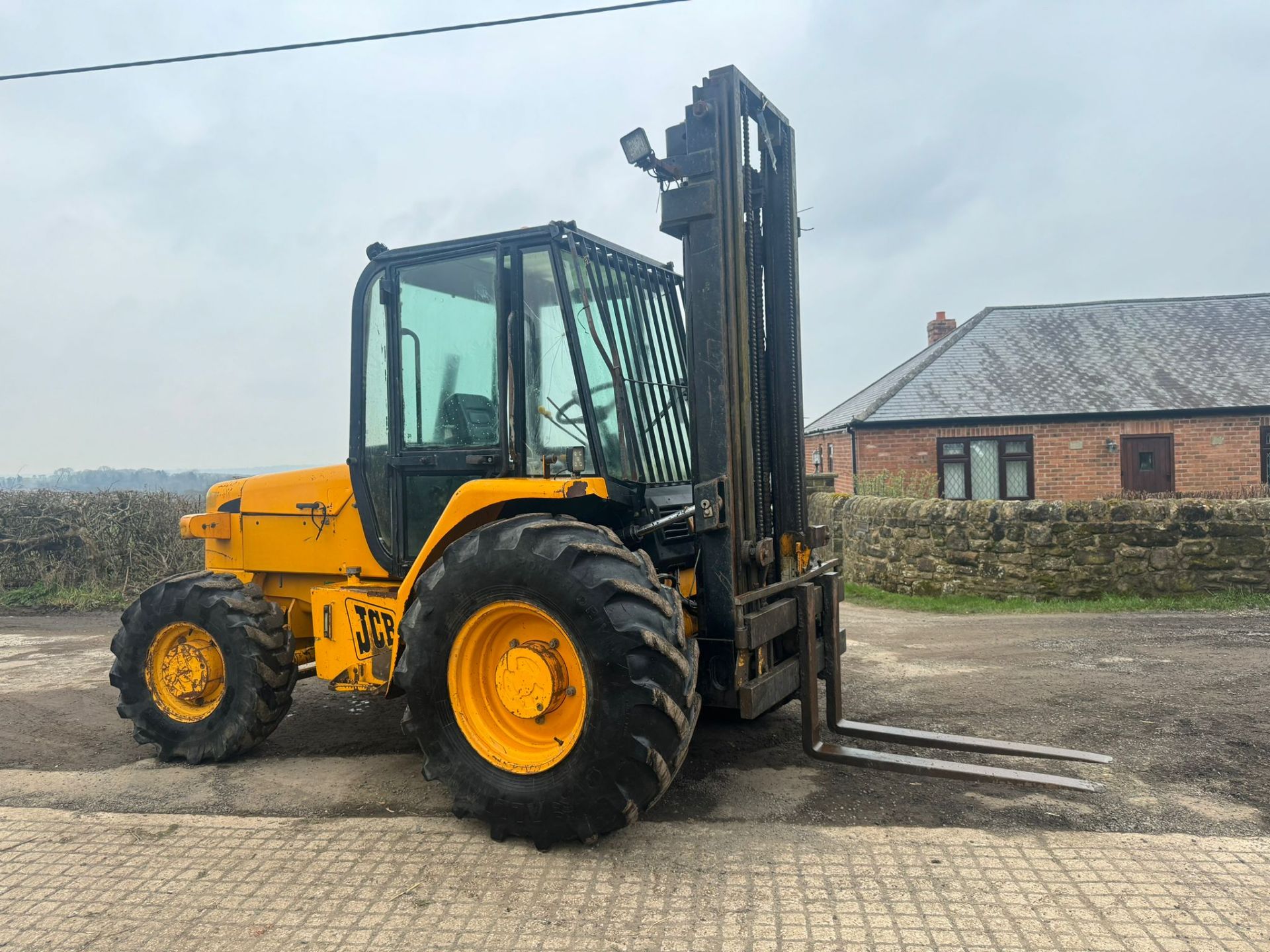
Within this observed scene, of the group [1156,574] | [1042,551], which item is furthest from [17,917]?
[1156,574]

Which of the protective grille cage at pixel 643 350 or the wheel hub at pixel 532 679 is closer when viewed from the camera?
the wheel hub at pixel 532 679

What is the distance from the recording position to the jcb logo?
505cm

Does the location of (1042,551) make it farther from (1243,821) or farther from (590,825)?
(590,825)

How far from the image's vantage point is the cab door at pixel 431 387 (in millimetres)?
4762

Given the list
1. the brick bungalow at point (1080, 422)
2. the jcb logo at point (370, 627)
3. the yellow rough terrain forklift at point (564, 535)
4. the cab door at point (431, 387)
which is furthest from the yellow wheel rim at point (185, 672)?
the brick bungalow at point (1080, 422)

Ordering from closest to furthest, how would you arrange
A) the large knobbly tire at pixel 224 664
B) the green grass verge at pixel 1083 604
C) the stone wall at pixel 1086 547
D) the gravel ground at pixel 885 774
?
1. the gravel ground at pixel 885 774
2. the large knobbly tire at pixel 224 664
3. the green grass verge at pixel 1083 604
4. the stone wall at pixel 1086 547

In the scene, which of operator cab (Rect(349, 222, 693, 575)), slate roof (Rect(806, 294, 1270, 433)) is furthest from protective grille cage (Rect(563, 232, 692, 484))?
slate roof (Rect(806, 294, 1270, 433))

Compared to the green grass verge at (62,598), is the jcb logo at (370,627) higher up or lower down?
higher up

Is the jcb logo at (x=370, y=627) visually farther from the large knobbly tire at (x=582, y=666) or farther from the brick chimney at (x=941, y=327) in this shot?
the brick chimney at (x=941, y=327)

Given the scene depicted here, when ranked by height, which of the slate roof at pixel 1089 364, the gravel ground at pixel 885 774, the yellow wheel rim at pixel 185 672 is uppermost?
the slate roof at pixel 1089 364

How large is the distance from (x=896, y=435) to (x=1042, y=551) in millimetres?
9315

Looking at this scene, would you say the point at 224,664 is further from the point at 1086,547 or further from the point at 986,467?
the point at 986,467

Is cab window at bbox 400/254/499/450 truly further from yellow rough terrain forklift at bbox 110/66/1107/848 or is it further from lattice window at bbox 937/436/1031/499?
lattice window at bbox 937/436/1031/499

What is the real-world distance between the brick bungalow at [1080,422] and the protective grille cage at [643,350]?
14503mm
